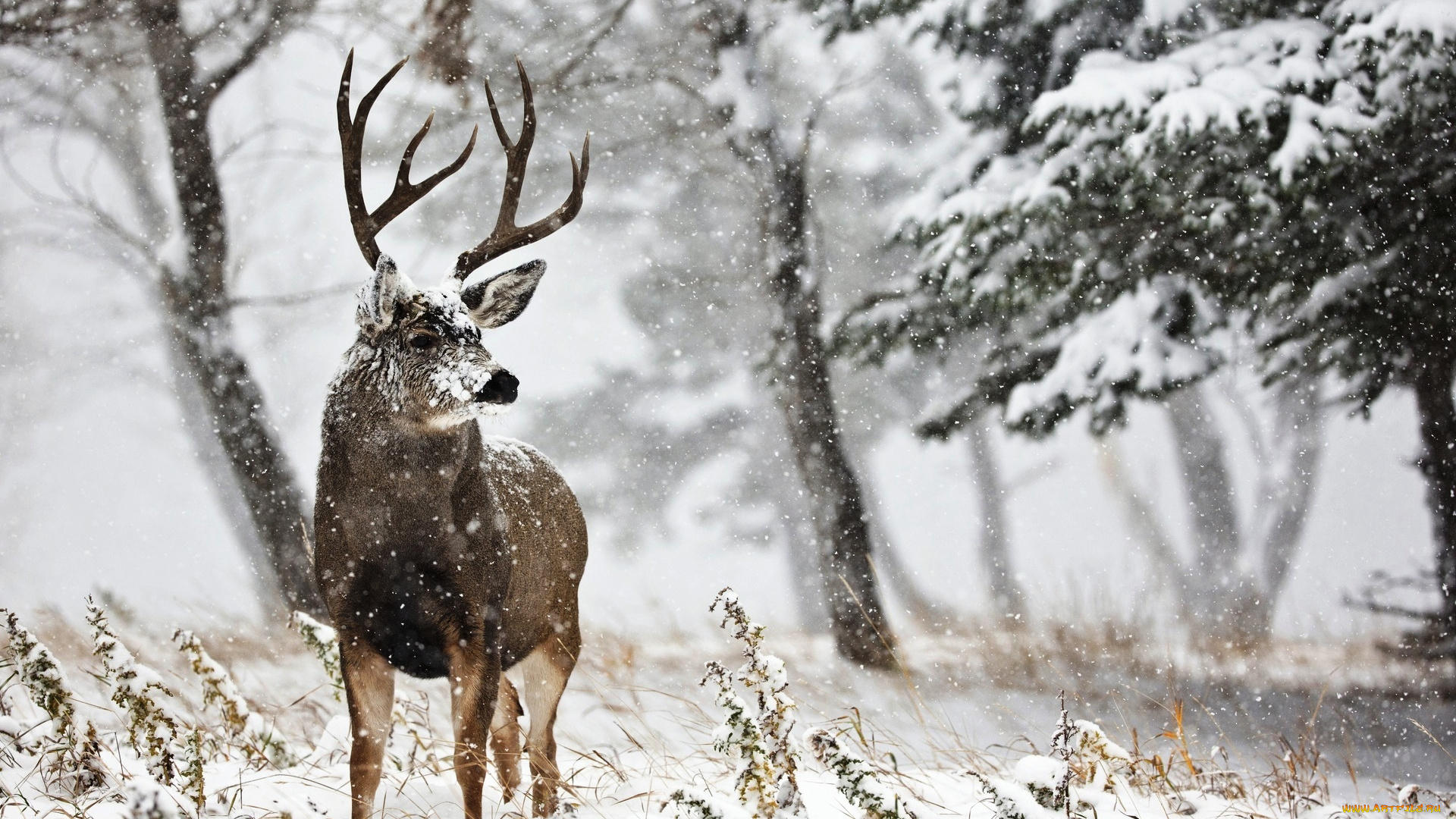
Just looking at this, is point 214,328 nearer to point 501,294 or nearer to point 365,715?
point 501,294

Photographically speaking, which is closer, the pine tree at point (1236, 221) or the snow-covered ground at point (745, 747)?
the snow-covered ground at point (745, 747)

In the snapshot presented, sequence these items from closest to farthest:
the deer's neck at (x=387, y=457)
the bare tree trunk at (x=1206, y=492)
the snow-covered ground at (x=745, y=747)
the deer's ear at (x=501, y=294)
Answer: the snow-covered ground at (x=745, y=747) < the deer's neck at (x=387, y=457) < the deer's ear at (x=501, y=294) < the bare tree trunk at (x=1206, y=492)

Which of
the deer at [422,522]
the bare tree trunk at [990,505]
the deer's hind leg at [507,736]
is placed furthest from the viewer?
the bare tree trunk at [990,505]

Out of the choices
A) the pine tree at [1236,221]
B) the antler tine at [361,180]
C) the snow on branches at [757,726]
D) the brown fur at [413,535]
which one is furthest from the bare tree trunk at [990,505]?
the snow on branches at [757,726]

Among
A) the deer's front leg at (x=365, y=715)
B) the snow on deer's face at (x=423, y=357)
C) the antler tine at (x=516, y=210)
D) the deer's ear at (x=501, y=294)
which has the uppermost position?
the antler tine at (x=516, y=210)

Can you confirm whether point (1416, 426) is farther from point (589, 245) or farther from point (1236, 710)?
point (589, 245)

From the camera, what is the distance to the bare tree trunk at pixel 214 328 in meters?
6.12

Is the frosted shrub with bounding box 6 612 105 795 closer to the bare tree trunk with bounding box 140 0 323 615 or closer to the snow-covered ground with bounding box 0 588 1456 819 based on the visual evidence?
the snow-covered ground with bounding box 0 588 1456 819

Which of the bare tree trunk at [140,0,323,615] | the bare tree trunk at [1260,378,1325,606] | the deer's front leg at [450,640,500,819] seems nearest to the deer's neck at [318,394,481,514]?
the deer's front leg at [450,640,500,819]

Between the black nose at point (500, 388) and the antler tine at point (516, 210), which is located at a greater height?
the antler tine at point (516, 210)

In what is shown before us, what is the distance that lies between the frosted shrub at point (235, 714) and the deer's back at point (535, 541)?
95 cm

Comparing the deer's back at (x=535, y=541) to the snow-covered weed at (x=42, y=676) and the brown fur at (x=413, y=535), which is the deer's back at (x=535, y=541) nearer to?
the brown fur at (x=413, y=535)

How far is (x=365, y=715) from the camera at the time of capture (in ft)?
9.09

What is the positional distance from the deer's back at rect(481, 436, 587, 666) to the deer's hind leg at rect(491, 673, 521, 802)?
0.16 m
